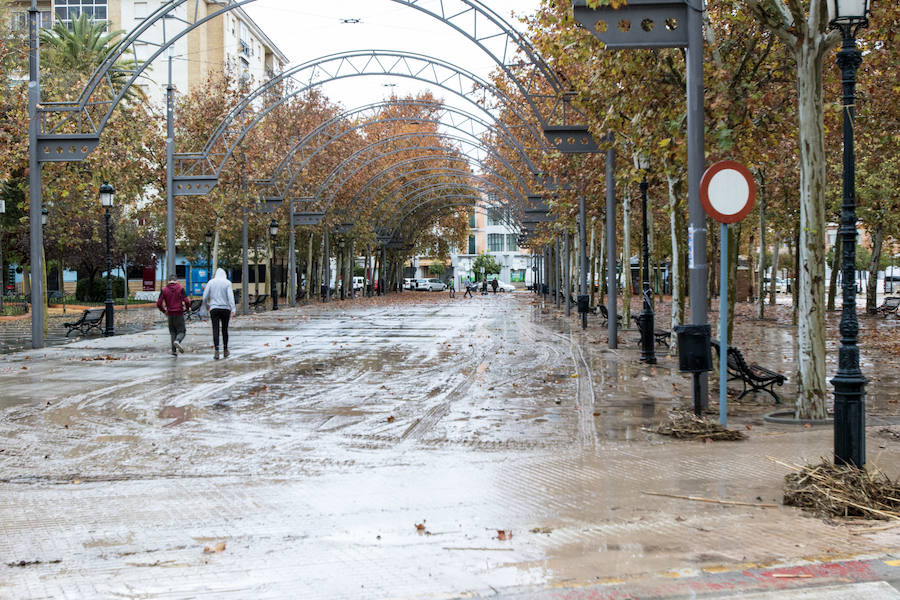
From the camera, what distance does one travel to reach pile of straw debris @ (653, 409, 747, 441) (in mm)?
9312

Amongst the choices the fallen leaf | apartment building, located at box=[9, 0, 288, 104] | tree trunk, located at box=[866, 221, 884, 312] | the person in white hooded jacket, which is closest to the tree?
apartment building, located at box=[9, 0, 288, 104]

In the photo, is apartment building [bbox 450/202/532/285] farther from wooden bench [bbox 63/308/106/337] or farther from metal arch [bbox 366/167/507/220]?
wooden bench [bbox 63/308/106/337]

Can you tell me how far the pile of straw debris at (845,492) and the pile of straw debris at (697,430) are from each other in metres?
2.46

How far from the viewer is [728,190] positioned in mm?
9422

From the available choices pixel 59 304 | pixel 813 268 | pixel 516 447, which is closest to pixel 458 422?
pixel 516 447

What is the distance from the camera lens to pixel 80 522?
21.0 ft

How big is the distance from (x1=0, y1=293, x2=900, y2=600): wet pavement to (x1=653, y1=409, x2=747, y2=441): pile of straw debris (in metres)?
0.24

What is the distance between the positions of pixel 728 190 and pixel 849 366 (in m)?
2.92

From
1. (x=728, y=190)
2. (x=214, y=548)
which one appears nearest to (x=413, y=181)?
(x=728, y=190)

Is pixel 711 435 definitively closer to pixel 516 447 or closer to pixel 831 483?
pixel 516 447

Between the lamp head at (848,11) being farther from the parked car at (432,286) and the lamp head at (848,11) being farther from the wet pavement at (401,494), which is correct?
the parked car at (432,286)

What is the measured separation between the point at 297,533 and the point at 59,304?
163 feet

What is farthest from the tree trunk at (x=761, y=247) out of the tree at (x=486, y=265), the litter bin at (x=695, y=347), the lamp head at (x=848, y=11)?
the tree at (x=486, y=265)

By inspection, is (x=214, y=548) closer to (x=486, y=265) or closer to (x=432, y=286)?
(x=432, y=286)
